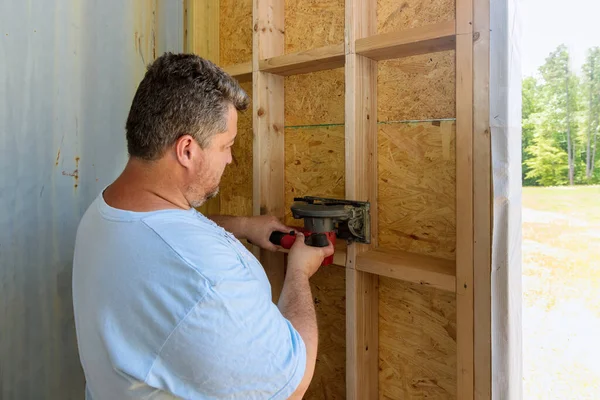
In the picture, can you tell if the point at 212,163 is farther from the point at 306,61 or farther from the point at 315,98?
the point at 315,98

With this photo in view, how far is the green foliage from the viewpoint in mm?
1165

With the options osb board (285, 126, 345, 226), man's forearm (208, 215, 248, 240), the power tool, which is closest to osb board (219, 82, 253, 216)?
osb board (285, 126, 345, 226)

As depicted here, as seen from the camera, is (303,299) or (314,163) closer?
(303,299)

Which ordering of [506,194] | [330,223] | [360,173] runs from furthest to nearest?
1. [360,173]
2. [330,223]
3. [506,194]

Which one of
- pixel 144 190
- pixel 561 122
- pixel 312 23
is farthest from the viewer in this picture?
pixel 312 23

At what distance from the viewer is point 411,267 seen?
1.33 meters

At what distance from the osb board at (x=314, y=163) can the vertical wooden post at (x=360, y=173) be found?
0.66 feet

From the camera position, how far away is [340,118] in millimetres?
1694

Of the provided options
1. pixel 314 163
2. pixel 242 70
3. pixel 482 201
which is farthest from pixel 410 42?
pixel 242 70

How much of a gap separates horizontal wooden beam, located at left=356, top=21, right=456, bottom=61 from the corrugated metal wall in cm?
106

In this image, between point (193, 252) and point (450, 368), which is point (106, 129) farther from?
point (450, 368)

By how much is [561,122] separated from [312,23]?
1001 mm

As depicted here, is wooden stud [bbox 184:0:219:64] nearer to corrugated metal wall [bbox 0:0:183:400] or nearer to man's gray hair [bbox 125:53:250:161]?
corrugated metal wall [bbox 0:0:183:400]

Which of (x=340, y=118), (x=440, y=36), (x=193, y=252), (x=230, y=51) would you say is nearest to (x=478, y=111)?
(x=440, y=36)
